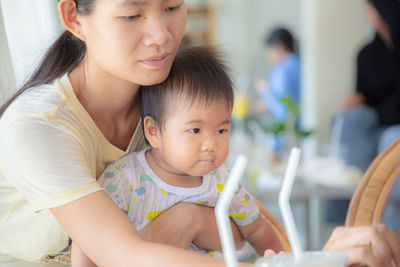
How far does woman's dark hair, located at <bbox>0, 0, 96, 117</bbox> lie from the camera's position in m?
1.02

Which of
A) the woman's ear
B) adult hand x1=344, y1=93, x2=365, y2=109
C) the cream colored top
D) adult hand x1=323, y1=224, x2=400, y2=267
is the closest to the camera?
adult hand x1=323, y1=224, x2=400, y2=267

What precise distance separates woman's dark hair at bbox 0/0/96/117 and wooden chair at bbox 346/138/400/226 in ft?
2.05

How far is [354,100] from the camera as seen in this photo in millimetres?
4430

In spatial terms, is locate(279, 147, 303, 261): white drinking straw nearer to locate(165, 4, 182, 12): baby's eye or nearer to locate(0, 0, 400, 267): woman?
locate(0, 0, 400, 267): woman

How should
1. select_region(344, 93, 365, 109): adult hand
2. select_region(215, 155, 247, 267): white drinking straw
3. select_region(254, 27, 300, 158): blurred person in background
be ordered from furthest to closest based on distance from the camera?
select_region(254, 27, 300, 158): blurred person in background
select_region(344, 93, 365, 109): adult hand
select_region(215, 155, 247, 267): white drinking straw

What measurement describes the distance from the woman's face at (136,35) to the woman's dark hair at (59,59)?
16cm

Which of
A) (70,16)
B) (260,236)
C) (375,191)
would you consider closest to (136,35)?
(70,16)

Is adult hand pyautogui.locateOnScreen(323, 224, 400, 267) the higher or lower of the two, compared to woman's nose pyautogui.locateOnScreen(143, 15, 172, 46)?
lower

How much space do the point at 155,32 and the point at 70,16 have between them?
0.19 metres

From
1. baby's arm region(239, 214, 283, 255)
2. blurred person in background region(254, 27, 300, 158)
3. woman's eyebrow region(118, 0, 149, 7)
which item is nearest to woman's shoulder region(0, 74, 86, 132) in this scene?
woman's eyebrow region(118, 0, 149, 7)

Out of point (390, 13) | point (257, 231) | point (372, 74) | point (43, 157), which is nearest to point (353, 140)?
point (372, 74)

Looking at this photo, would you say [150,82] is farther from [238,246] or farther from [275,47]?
[275,47]

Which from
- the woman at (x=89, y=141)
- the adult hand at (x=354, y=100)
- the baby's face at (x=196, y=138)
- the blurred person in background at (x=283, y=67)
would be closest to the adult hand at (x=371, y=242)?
the woman at (x=89, y=141)

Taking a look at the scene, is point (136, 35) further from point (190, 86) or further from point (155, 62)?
point (190, 86)
